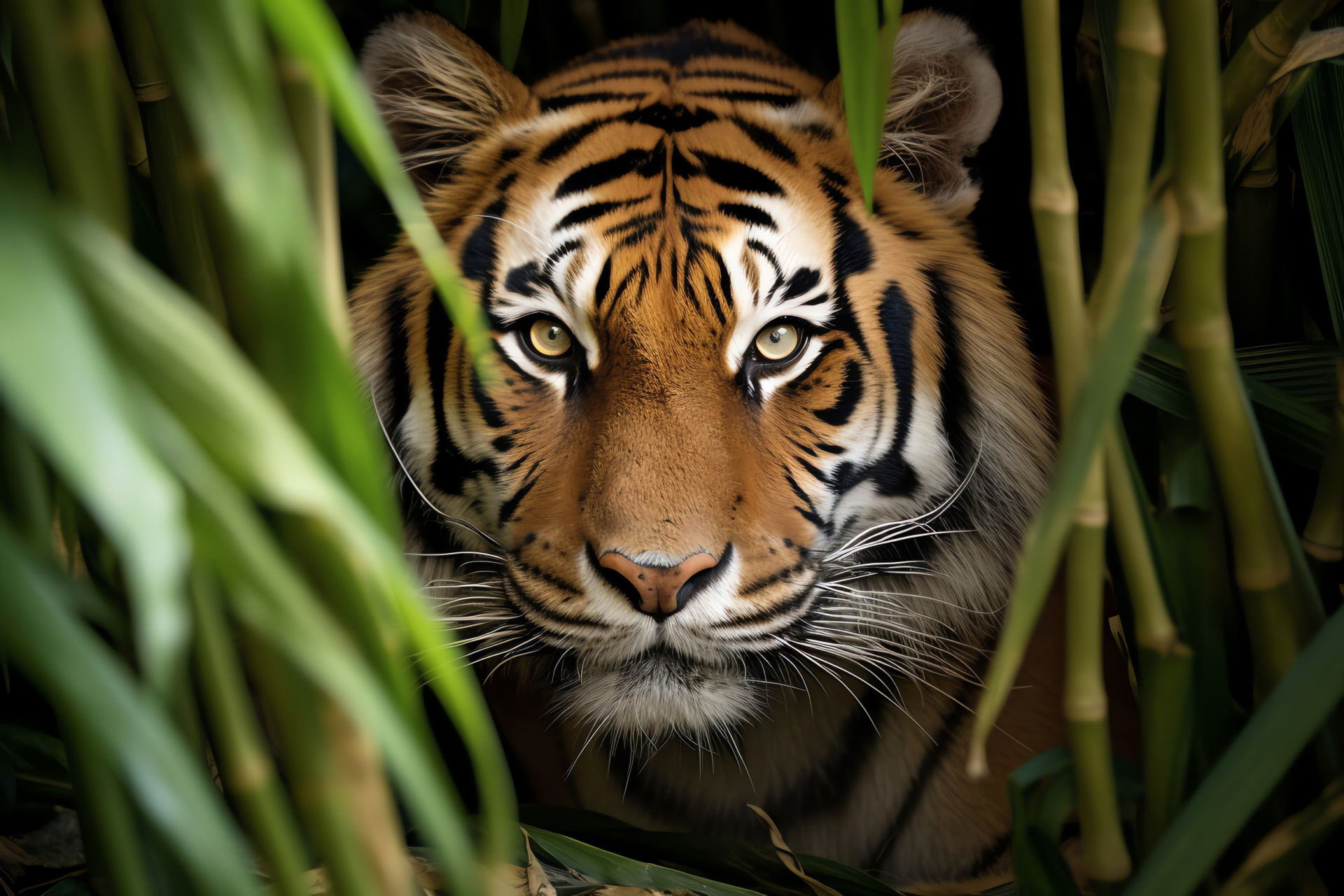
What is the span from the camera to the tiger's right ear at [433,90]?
81 cm

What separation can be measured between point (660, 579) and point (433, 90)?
51cm

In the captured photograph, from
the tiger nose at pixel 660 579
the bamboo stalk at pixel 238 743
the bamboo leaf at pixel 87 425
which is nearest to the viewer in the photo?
the bamboo leaf at pixel 87 425

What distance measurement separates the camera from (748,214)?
77 centimetres

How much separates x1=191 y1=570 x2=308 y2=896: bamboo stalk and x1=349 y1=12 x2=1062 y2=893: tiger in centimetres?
31

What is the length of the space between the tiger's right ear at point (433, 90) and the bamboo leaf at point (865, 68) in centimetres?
44

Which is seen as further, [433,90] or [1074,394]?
[433,90]

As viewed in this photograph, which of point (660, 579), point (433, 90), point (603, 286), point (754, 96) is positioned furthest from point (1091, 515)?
point (433, 90)

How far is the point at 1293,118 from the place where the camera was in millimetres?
735

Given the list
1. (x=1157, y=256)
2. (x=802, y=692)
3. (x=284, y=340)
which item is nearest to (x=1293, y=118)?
(x=1157, y=256)

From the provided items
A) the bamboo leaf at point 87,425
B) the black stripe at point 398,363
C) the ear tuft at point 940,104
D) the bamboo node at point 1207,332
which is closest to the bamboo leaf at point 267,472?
the bamboo leaf at point 87,425

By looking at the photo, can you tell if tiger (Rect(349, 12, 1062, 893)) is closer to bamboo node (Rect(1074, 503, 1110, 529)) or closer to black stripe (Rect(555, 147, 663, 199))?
black stripe (Rect(555, 147, 663, 199))

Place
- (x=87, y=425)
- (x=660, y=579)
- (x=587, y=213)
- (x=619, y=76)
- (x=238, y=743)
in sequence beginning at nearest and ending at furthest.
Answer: (x=87, y=425) < (x=238, y=743) < (x=660, y=579) < (x=587, y=213) < (x=619, y=76)

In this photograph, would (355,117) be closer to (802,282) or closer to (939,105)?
(802,282)

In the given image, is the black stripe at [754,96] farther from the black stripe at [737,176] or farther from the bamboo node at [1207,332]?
the bamboo node at [1207,332]
